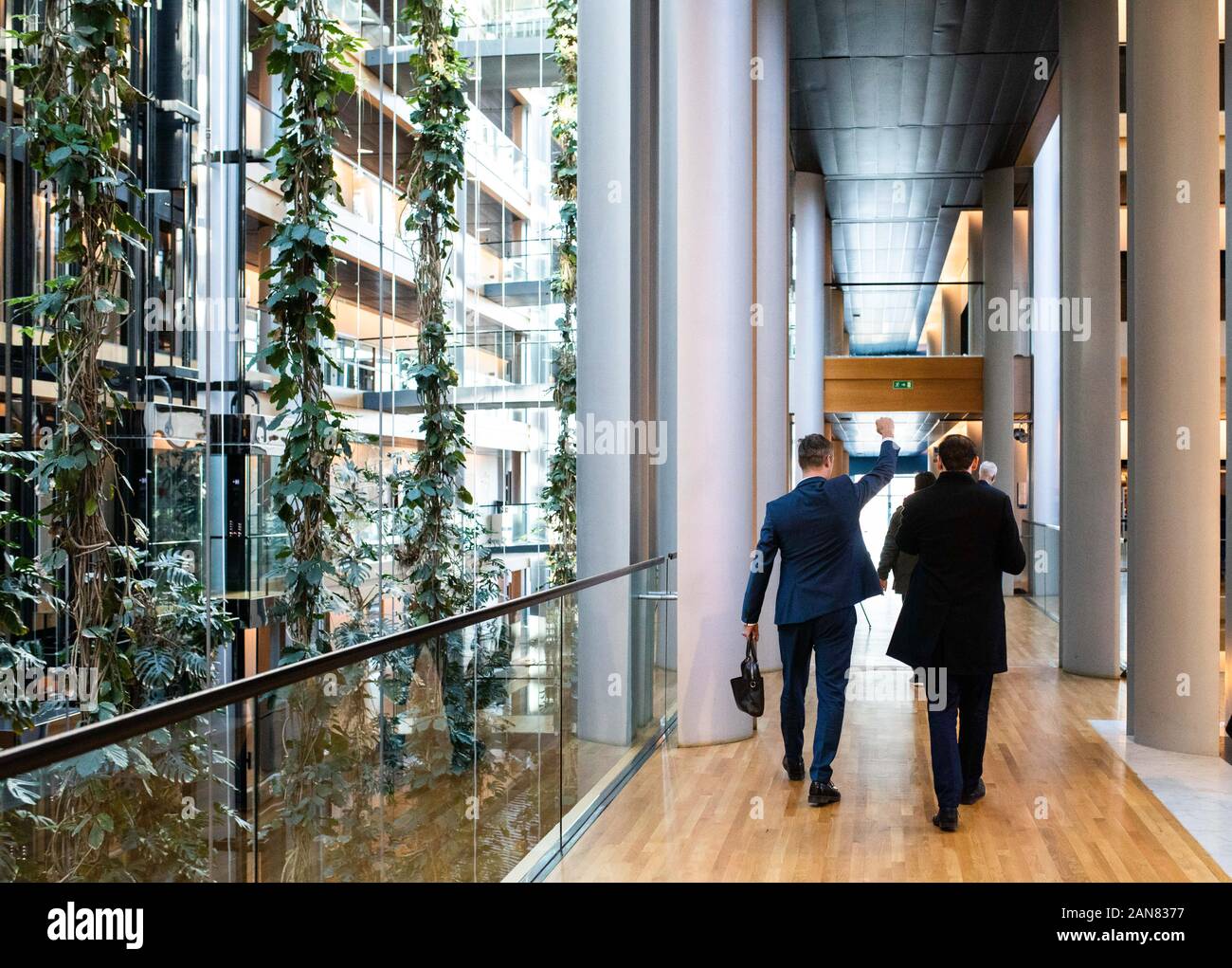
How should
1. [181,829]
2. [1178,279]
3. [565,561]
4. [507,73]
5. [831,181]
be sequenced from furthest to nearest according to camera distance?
[831,181] < [507,73] < [565,561] < [1178,279] < [181,829]

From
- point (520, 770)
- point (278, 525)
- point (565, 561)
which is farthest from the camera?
point (565, 561)

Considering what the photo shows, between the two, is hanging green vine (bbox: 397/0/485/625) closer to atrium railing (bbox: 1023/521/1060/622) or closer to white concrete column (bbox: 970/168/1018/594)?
atrium railing (bbox: 1023/521/1060/622)

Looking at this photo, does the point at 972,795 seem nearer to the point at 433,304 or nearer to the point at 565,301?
the point at 433,304

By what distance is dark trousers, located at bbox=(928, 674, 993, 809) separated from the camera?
17.2 feet

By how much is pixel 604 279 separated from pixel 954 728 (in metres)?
3.39

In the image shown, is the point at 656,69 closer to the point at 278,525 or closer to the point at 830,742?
the point at 278,525

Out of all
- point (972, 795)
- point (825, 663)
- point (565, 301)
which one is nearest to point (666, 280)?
point (565, 301)

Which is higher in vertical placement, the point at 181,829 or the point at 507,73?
the point at 507,73

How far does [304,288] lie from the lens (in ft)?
20.4

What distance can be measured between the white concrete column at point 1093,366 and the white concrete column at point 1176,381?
2.72 metres

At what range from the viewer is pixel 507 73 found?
12.7 m

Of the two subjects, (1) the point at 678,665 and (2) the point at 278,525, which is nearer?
(1) the point at 678,665

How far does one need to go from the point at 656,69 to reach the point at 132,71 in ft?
11.5

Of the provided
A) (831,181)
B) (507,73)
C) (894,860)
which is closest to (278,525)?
(894,860)
